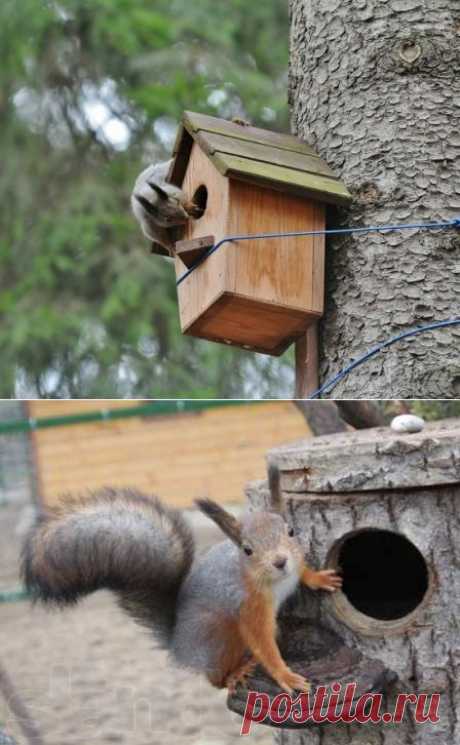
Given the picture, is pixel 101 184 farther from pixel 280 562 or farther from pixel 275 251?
pixel 280 562

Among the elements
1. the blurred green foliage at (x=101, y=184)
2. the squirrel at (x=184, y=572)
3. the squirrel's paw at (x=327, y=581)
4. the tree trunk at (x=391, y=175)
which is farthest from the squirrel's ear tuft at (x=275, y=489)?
the blurred green foliage at (x=101, y=184)

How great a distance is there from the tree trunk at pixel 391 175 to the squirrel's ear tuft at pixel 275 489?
38 cm

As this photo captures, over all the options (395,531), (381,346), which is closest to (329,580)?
(395,531)

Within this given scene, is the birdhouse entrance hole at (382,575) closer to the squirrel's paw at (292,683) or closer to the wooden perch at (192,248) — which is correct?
the squirrel's paw at (292,683)

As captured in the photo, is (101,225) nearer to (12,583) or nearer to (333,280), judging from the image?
(12,583)

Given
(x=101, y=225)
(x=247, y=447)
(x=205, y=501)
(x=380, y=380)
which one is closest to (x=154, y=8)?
(x=101, y=225)

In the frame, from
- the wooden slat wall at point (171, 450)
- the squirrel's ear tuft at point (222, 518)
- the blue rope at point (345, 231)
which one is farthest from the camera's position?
the wooden slat wall at point (171, 450)

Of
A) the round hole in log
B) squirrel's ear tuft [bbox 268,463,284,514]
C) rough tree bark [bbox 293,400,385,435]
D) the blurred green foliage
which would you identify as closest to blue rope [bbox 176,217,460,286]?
the round hole in log

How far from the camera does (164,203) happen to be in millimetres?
2504

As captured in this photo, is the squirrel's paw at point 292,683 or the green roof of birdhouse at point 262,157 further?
the green roof of birdhouse at point 262,157

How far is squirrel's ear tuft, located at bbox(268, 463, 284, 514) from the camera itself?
6.37 feet

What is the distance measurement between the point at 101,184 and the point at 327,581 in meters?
4.27

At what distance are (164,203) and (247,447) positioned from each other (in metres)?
0.93

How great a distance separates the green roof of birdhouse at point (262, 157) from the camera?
2.26 meters
